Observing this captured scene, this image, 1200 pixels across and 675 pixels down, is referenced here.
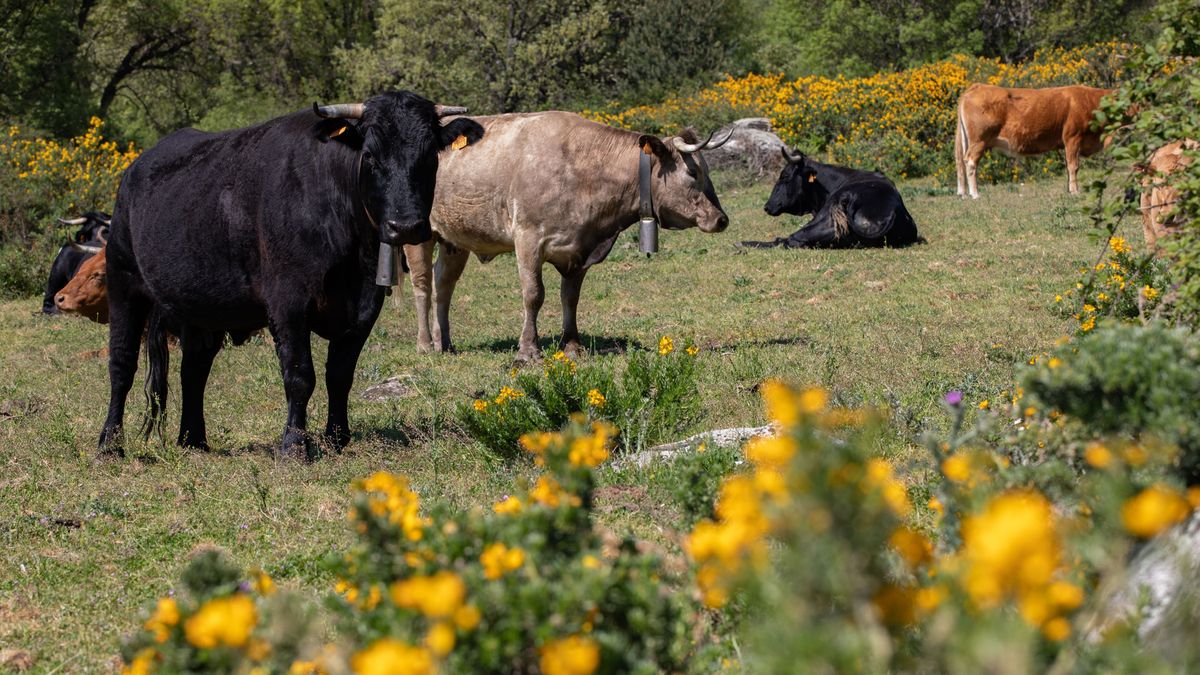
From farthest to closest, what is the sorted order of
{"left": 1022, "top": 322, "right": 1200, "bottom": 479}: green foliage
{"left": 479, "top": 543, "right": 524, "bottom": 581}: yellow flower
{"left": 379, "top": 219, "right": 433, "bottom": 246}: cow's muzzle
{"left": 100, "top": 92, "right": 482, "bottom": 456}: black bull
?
{"left": 100, "top": 92, "right": 482, "bottom": 456}: black bull, {"left": 379, "top": 219, "right": 433, "bottom": 246}: cow's muzzle, {"left": 1022, "top": 322, "right": 1200, "bottom": 479}: green foliage, {"left": 479, "top": 543, "right": 524, "bottom": 581}: yellow flower

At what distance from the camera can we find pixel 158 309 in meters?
7.98

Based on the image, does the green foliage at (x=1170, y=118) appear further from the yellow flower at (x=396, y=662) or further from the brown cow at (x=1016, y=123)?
the brown cow at (x=1016, y=123)

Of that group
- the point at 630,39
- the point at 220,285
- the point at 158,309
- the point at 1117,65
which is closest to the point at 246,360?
the point at 158,309

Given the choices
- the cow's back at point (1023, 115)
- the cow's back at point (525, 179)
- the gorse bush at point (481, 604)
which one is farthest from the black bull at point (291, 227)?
the cow's back at point (1023, 115)

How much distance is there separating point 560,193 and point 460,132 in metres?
3.26

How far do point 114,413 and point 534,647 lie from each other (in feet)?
20.1

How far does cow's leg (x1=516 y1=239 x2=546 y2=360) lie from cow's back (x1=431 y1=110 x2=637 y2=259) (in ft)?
0.54

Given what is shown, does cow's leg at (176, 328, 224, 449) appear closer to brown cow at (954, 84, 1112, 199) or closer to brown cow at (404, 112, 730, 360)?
brown cow at (404, 112, 730, 360)

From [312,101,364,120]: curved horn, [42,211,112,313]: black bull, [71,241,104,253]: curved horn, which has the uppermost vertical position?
[312,101,364,120]: curved horn

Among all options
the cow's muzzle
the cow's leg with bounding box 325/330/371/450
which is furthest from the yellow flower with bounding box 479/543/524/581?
the cow's leg with bounding box 325/330/371/450

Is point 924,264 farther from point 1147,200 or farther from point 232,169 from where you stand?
point 232,169

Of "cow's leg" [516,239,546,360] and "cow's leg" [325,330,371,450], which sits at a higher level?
"cow's leg" [325,330,371,450]

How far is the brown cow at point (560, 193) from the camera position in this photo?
36.2ft

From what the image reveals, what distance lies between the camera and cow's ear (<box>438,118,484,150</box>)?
760 cm
